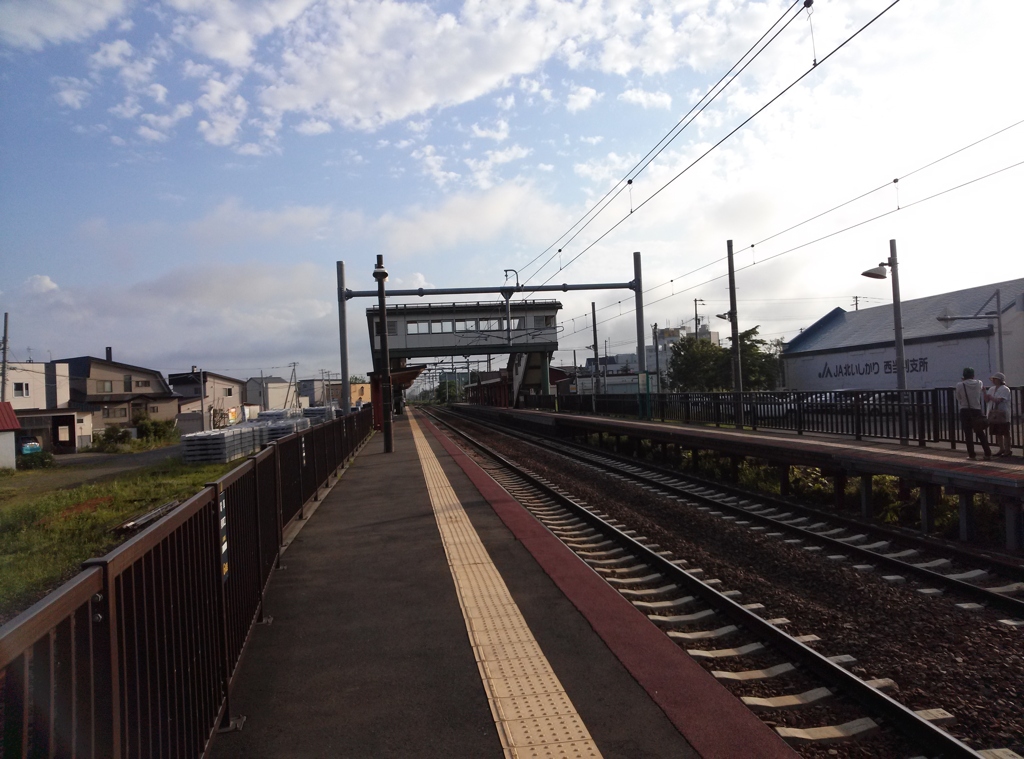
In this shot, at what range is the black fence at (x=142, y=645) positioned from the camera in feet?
6.38

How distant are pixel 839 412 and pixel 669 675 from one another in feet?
48.5

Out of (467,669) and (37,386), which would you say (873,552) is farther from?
(37,386)

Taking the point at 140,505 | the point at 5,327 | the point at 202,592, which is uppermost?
the point at 5,327

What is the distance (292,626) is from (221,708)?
181 cm

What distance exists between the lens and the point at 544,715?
4086 millimetres

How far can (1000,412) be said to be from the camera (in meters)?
11.9

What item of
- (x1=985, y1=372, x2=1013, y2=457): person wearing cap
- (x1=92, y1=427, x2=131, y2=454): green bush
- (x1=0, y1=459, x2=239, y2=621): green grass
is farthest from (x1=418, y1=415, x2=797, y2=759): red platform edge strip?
(x1=92, y1=427, x2=131, y2=454): green bush

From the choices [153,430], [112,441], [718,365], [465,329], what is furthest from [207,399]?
[718,365]

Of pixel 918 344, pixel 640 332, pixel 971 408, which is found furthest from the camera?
pixel 918 344

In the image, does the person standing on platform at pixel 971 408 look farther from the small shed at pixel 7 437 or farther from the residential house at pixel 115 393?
the residential house at pixel 115 393

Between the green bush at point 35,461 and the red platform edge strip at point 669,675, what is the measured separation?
36959 millimetres

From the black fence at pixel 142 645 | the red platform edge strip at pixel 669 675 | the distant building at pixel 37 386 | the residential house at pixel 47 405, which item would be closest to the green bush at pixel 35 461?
the residential house at pixel 47 405

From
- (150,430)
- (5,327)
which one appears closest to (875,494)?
(5,327)

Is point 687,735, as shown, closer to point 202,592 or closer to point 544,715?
point 544,715
